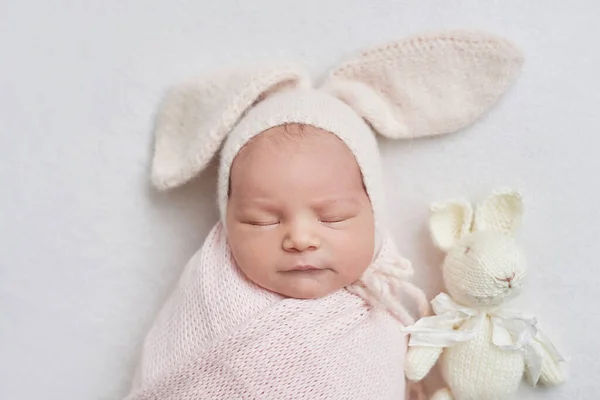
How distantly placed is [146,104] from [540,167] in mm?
719

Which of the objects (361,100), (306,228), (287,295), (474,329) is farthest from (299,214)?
(474,329)

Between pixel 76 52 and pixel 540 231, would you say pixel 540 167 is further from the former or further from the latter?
pixel 76 52

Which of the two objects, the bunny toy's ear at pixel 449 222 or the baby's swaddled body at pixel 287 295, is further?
the bunny toy's ear at pixel 449 222

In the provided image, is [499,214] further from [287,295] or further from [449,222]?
[287,295]

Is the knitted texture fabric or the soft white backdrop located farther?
the soft white backdrop

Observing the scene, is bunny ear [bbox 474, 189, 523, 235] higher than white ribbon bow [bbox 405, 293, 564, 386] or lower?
higher

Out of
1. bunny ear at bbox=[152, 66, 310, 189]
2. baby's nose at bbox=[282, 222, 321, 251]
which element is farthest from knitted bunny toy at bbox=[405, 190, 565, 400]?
bunny ear at bbox=[152, 66, 310, 189]

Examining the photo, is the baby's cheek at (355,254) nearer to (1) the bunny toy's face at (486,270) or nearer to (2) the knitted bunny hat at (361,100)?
(2) the knitted bunny hat at (361,100)

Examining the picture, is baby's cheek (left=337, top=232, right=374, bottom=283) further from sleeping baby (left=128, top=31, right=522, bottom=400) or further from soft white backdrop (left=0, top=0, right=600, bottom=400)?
soft white backdrop (left=0, top=0, right=600, bottom=400)

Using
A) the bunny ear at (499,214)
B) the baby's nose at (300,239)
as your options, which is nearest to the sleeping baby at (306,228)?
the baby's nose at (300,239)

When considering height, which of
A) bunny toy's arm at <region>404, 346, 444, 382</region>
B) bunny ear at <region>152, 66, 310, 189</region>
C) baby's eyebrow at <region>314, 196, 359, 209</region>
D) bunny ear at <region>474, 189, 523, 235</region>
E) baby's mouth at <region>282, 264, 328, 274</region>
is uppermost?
bunny ear at <region>152, 66, 310, 189</region>

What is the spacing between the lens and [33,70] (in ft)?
3.87

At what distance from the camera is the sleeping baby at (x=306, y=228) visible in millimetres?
967

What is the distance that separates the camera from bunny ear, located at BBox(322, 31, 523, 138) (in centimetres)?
107
